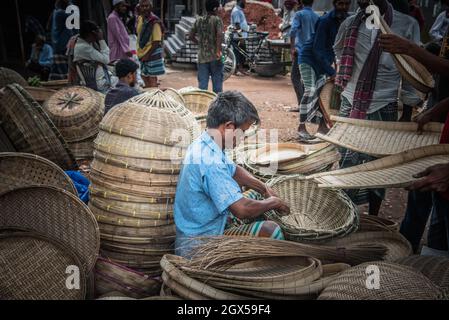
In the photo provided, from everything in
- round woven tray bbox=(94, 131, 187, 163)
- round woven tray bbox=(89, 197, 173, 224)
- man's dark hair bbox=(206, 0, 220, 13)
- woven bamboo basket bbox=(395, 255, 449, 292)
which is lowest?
woven bamboo basket bbox=(395, 255, 449, 292)

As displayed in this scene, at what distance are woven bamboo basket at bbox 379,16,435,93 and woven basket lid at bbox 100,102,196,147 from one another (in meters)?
1.69

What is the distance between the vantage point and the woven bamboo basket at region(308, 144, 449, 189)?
259 cm

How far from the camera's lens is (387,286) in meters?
1.95

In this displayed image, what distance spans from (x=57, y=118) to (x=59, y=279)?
2936mm

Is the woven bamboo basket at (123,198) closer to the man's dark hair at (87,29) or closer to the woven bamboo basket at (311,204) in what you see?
the woven bamboo basket at (311,204)

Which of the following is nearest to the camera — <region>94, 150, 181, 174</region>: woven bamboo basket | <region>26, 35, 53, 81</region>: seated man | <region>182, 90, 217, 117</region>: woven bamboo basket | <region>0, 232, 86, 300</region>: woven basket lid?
<region>0, 232, 86, 300</region>: woven basket lid

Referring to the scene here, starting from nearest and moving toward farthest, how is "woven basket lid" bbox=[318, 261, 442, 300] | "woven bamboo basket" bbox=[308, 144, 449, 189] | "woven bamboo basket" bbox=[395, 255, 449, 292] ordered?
1. "woven basket lid" bbox=[318, 261, 442, 300]
2. "woven bamboo basket" bbox=[395, 255, 449, 292]
3. "woven bamboo basket" bbox=[308, 144, 449, 189]

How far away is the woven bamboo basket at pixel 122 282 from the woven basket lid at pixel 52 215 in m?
0.15

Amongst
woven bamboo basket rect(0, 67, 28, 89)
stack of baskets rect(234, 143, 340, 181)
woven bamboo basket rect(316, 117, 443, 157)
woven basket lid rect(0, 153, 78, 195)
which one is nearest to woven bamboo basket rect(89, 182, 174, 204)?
woven basket lid rect(0, 153, 78, 195)

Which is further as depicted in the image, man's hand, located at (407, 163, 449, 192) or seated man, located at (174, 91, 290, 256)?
seated man, located at (174, 91, 290, 256)

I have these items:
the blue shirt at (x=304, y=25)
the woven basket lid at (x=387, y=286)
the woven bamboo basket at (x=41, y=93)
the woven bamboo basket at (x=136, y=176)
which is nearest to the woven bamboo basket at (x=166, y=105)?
the woven bamboo basket at (x=136, y=176)

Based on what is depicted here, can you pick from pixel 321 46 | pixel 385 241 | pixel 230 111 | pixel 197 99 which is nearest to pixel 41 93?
pixel 197 99

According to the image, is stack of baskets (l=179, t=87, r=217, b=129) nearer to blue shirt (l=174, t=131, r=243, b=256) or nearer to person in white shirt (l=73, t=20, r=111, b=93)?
person in white shirt (l=73, t=20, r=111, b=93)
